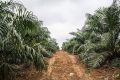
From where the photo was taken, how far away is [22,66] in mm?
14016

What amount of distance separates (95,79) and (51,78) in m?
1.98

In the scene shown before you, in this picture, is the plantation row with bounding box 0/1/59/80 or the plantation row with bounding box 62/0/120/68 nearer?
the plantation row with bounding box 0/1/59/80

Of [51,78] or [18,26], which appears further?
[51,78]

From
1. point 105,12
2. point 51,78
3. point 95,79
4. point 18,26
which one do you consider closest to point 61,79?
point 51,78

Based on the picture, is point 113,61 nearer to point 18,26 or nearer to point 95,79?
point 95,79

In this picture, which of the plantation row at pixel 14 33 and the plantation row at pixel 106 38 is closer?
the plantation row at pixel 14 33

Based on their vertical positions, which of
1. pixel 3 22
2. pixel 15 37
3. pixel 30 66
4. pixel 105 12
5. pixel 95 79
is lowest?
pixel 95 79

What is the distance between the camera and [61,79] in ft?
35.8

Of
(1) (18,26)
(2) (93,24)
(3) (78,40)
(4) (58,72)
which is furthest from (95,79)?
(3) (78,40)

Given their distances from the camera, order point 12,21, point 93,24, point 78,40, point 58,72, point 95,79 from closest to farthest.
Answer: point 12,21, point 95,79, point 58,72, point 93,24, point 78,40

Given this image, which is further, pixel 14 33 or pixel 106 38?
pixel 106 38

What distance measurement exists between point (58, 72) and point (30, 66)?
7.14 ft

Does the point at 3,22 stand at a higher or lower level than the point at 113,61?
higher

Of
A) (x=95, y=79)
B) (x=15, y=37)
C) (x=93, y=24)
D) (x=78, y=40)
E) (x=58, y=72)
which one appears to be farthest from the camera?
(x=78, y=40)
